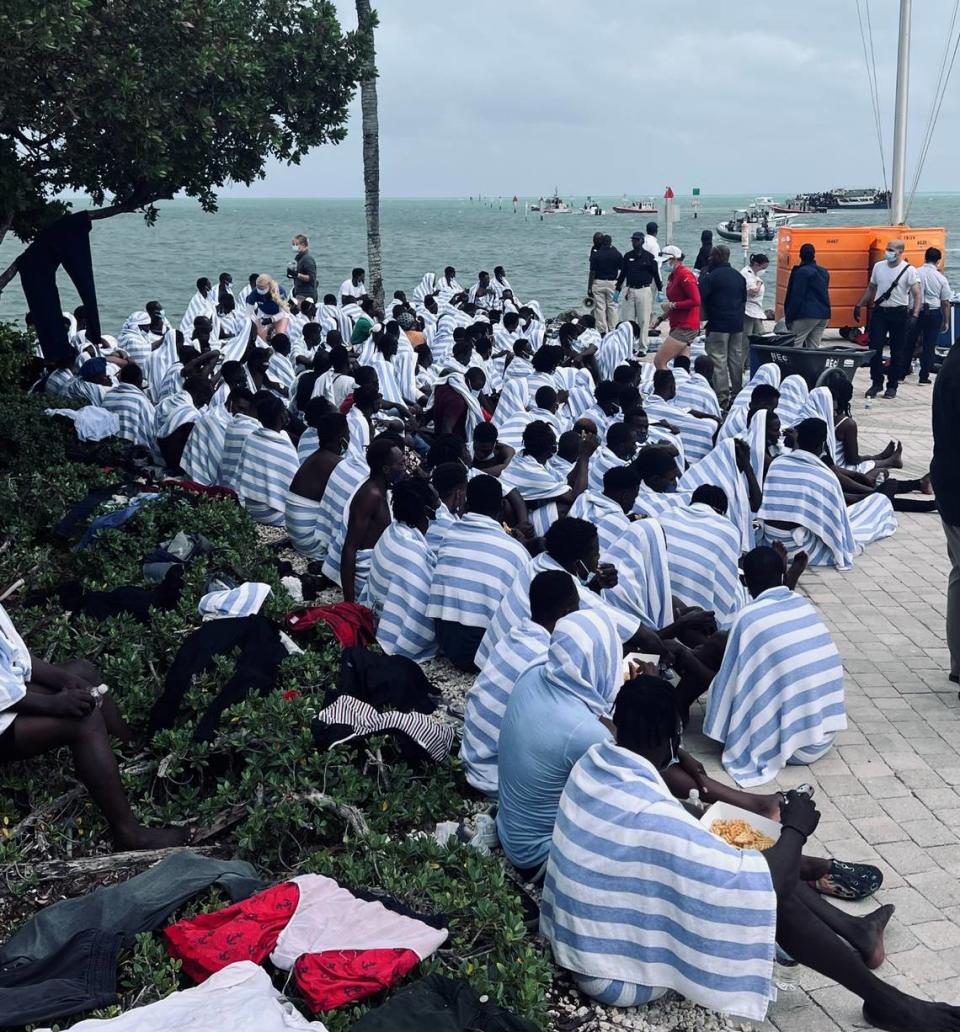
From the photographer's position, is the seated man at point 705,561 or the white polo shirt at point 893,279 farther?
the white polo shirt at point 893,279

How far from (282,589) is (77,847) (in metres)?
2.89

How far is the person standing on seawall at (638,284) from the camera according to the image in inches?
723

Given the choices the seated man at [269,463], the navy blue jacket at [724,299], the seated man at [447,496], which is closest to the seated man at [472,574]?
the seated man at [447,496]

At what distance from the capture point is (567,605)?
5371 millimetres

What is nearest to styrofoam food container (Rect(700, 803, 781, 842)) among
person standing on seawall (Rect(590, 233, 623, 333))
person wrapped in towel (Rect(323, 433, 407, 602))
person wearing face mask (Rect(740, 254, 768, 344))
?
person wrapped in towel (Rect(323, 433, 407, 602))

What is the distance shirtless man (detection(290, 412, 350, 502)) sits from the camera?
9.13 meters

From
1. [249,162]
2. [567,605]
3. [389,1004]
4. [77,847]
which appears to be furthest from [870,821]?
[249,162]

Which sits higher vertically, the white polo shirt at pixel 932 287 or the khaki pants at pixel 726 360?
the white polo shirt at pixel 932 287

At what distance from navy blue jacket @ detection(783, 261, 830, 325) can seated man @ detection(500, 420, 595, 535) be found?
7.50 metres

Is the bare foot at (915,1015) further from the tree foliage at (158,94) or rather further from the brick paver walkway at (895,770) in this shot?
the tree foliage at (158,94)

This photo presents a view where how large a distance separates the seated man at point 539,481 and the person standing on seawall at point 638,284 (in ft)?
32.6

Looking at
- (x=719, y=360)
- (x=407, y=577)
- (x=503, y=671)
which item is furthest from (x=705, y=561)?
(x=719, y=360)

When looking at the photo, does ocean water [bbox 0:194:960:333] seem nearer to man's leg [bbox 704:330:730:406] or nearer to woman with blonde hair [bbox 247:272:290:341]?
woman with blonde hair [bbox 247:272:290:341]

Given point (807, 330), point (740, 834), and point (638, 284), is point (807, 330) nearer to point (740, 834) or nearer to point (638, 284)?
point (638, 284)
